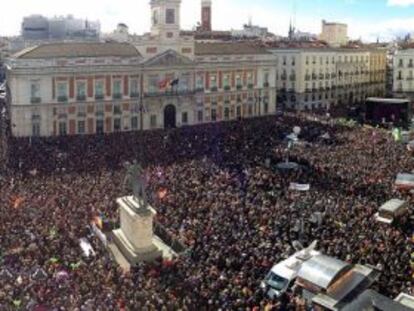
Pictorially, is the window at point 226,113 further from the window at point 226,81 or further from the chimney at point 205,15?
the chimney at point 205,15

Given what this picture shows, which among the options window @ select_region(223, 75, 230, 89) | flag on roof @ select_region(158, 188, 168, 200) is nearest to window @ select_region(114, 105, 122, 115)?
window @ select_region(223, 75, 230, 89)

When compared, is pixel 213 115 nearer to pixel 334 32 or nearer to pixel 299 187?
pixel 299 187

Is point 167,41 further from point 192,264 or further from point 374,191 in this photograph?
point 192,264

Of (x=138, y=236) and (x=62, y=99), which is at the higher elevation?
Result: (x=62, y=99)

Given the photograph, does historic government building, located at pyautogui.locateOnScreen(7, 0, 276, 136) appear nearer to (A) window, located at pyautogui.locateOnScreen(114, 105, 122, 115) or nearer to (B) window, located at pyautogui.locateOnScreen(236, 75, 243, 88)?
(A) window, located at pyautogui.locateOnScreen(114, 105, 122, 115)

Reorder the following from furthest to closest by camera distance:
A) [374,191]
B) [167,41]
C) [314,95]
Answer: [314,95]
[167,41]
[374,191]

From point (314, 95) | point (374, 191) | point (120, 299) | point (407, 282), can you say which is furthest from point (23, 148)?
point (314, 95)

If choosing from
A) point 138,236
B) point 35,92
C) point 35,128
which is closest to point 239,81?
point 35,92
